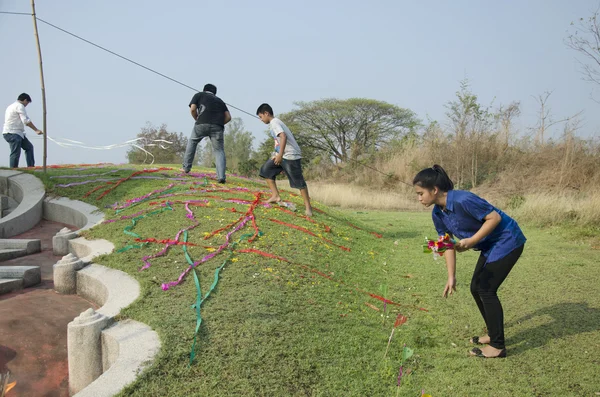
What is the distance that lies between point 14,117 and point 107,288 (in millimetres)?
7588

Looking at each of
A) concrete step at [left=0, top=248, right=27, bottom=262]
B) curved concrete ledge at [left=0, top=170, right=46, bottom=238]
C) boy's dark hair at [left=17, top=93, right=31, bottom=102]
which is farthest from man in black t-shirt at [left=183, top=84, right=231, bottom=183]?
boy's dark hair at [left=17, top=93, right=31, bottom=102]

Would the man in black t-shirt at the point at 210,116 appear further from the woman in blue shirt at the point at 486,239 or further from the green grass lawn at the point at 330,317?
the woman in blue shirt at the point at 486,239

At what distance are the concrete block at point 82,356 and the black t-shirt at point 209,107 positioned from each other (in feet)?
17.7

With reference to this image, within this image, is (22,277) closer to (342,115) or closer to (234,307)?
(234,307)

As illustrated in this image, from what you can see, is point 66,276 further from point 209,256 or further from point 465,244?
point 465,244

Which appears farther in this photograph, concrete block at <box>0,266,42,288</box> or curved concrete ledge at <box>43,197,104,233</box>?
curved concrete ledge at <box>43,197,104,233</box>

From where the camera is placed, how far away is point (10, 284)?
4816 mm

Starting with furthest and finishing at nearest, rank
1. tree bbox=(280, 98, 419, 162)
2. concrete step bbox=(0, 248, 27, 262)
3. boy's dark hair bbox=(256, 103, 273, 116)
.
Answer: tree bbox=(280, 98, 419, 162) → boy's dark hair bbox=(256, 103, 273, 116) → concrete step bbox=(0, 248, 27, 262)

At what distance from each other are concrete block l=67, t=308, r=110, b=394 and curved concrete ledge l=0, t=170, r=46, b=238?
4.66 meters

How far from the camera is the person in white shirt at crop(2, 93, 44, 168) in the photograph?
9.98 m

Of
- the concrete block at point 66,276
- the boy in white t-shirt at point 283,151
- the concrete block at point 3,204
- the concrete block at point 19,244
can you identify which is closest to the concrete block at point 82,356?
the concrete block at point 66,276

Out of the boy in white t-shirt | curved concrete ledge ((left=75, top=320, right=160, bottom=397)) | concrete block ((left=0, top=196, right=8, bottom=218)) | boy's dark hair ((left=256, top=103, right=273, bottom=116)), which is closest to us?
curved concrete ledge ((left=75, top=320, right=160, bottom=397))

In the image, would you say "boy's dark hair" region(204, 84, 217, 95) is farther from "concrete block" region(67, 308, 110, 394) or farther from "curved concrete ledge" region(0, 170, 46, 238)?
"concrete block" region(67, 308, 110, 394)

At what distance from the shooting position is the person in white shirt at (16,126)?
998cm
